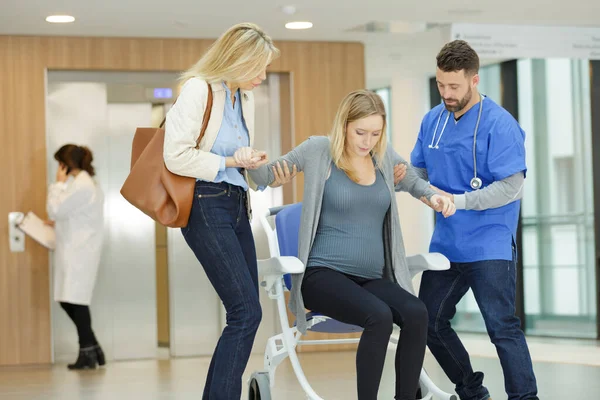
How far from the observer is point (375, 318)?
3.11 meters

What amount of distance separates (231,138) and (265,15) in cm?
319

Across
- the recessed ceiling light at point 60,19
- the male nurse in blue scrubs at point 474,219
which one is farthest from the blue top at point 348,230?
the recessed ceiling light at point 60,19

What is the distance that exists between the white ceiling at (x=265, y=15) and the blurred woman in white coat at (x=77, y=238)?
926mm

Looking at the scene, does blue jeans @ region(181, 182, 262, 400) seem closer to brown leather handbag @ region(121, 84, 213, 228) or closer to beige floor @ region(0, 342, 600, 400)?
brown leather handbag @ region(121, 84, 213, 228)

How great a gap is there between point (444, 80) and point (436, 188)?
1.39ft

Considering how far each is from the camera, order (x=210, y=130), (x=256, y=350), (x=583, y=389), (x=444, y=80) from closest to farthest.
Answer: (x=210, y=130) → (x=444, y=80) → (x=583, y=389) → (x=256, y=350)

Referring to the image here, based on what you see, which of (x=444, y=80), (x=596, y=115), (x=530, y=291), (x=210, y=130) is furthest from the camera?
(x=530, y=291)

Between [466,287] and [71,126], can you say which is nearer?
[466,287]

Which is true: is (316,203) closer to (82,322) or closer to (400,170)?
(400,170)

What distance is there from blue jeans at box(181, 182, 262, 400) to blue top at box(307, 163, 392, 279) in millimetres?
400

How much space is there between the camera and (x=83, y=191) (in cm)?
639

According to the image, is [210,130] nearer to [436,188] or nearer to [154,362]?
[436,188]

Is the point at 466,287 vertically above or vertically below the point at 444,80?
below

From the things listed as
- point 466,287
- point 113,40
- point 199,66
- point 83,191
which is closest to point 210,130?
point 199,66
